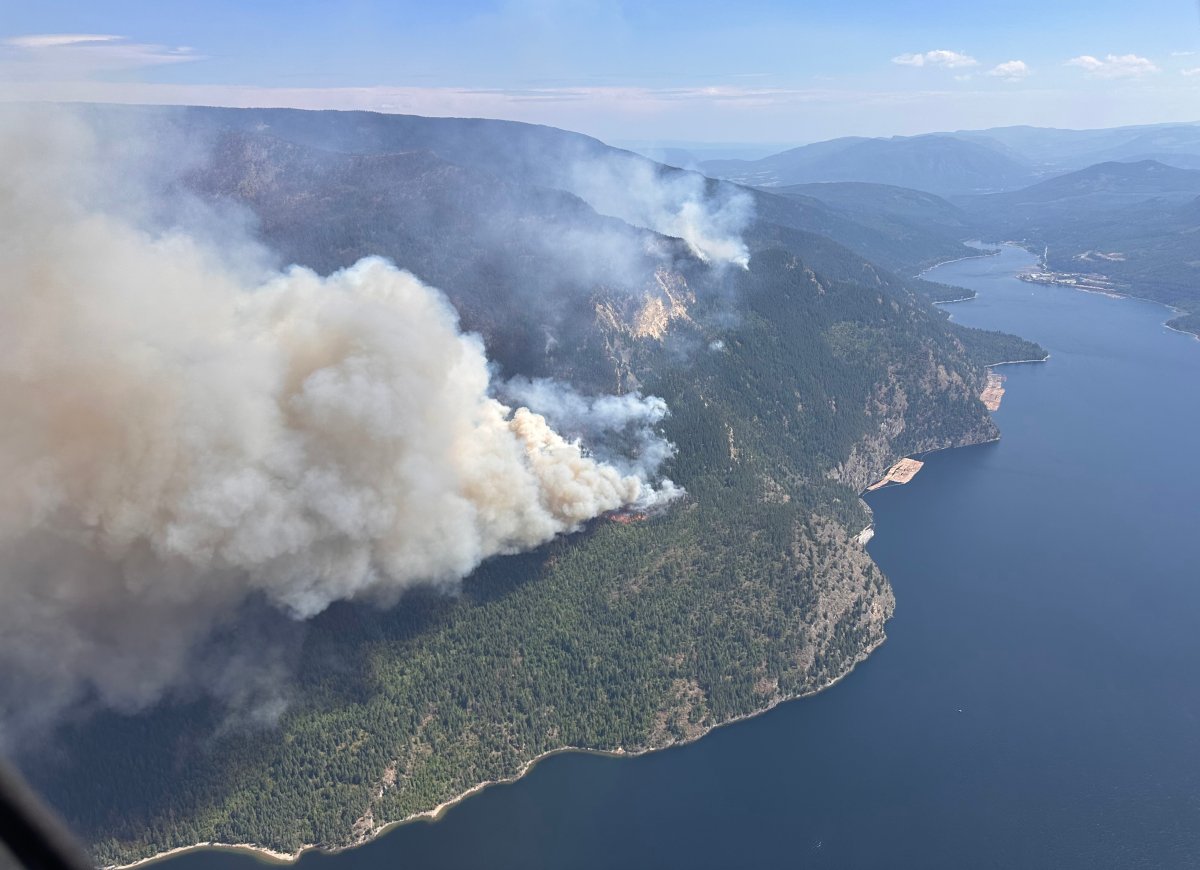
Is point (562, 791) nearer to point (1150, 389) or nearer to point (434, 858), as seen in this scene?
point (434, 858)

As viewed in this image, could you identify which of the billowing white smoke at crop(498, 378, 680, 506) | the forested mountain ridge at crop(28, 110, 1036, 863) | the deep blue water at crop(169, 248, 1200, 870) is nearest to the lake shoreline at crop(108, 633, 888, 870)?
the forested mountain ridge at crop(28, 110, 1036, 863)

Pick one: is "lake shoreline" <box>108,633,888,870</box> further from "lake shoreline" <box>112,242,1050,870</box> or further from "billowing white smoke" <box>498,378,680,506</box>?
"billowing white smoke" <box>498,378,680,506</box>

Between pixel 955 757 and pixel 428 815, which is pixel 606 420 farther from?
pixel 955 757

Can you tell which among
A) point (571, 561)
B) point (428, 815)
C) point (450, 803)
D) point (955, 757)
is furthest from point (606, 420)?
point (955, 757)

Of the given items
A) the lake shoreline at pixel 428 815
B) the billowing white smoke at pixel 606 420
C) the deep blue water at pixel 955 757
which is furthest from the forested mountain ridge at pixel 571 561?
the deep blue water at pixel 955 757

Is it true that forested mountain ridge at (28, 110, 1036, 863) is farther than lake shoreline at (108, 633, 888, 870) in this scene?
Yes

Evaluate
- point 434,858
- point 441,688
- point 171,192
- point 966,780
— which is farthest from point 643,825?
point 171,192

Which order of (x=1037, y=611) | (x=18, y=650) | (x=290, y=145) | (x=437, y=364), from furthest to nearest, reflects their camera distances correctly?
(x=290, y=145) < (x=1037, y=611) < (x=437, y=364) < (x=18, y=650)
